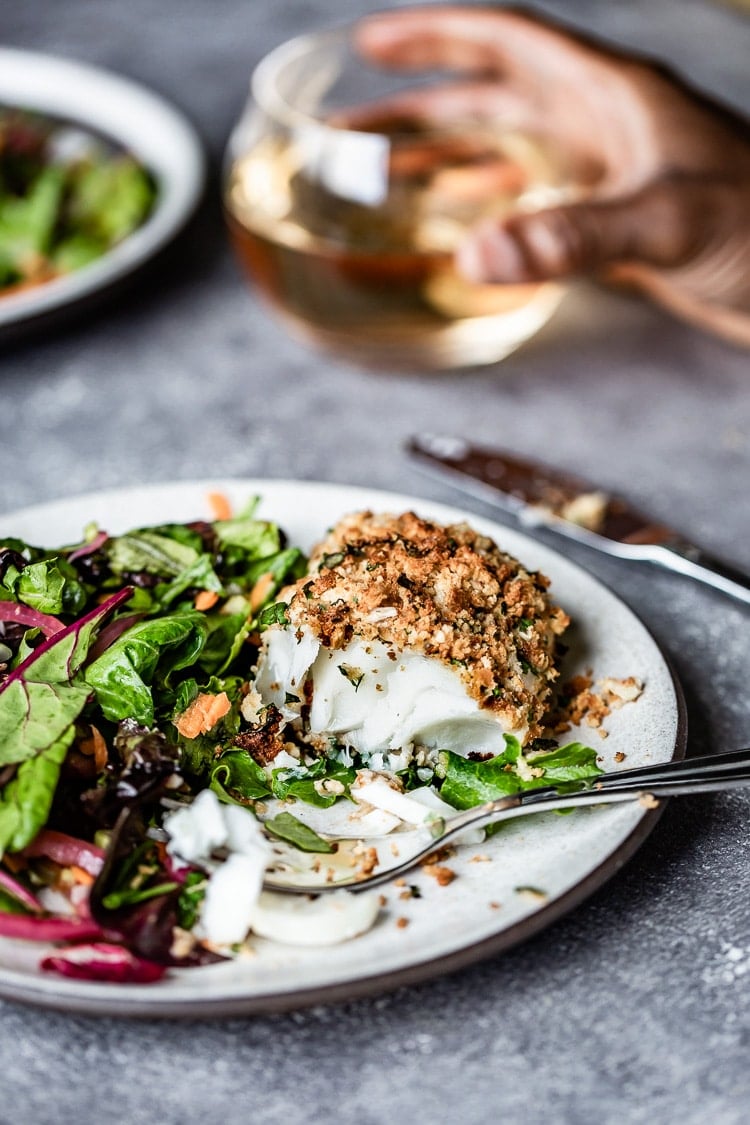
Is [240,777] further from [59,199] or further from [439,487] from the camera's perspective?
[59,199]

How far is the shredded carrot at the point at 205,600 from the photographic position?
1.92m

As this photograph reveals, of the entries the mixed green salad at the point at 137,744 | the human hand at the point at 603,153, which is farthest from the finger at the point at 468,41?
the mixed green salad at the point at 137,744

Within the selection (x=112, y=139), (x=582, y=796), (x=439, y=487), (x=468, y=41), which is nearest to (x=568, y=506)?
(x=439, y=487)

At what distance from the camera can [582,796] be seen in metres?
1.55

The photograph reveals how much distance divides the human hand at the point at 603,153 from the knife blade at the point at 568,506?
383 mm

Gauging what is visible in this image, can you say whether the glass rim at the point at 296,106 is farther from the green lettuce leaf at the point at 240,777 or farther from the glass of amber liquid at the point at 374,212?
the green lettuce leaf at the point at 240,777

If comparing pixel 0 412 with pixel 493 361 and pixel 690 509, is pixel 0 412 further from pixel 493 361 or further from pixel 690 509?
pixel 690 509

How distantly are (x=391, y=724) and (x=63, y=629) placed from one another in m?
0.48

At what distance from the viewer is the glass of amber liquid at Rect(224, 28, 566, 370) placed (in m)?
2.75

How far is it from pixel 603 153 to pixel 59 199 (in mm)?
1471

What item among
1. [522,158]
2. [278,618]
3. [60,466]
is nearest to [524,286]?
[522,158]

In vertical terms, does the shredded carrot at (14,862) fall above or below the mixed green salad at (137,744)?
below

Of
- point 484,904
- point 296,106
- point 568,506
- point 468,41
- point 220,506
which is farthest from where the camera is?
point 468,41

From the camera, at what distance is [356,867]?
157 centimetres
